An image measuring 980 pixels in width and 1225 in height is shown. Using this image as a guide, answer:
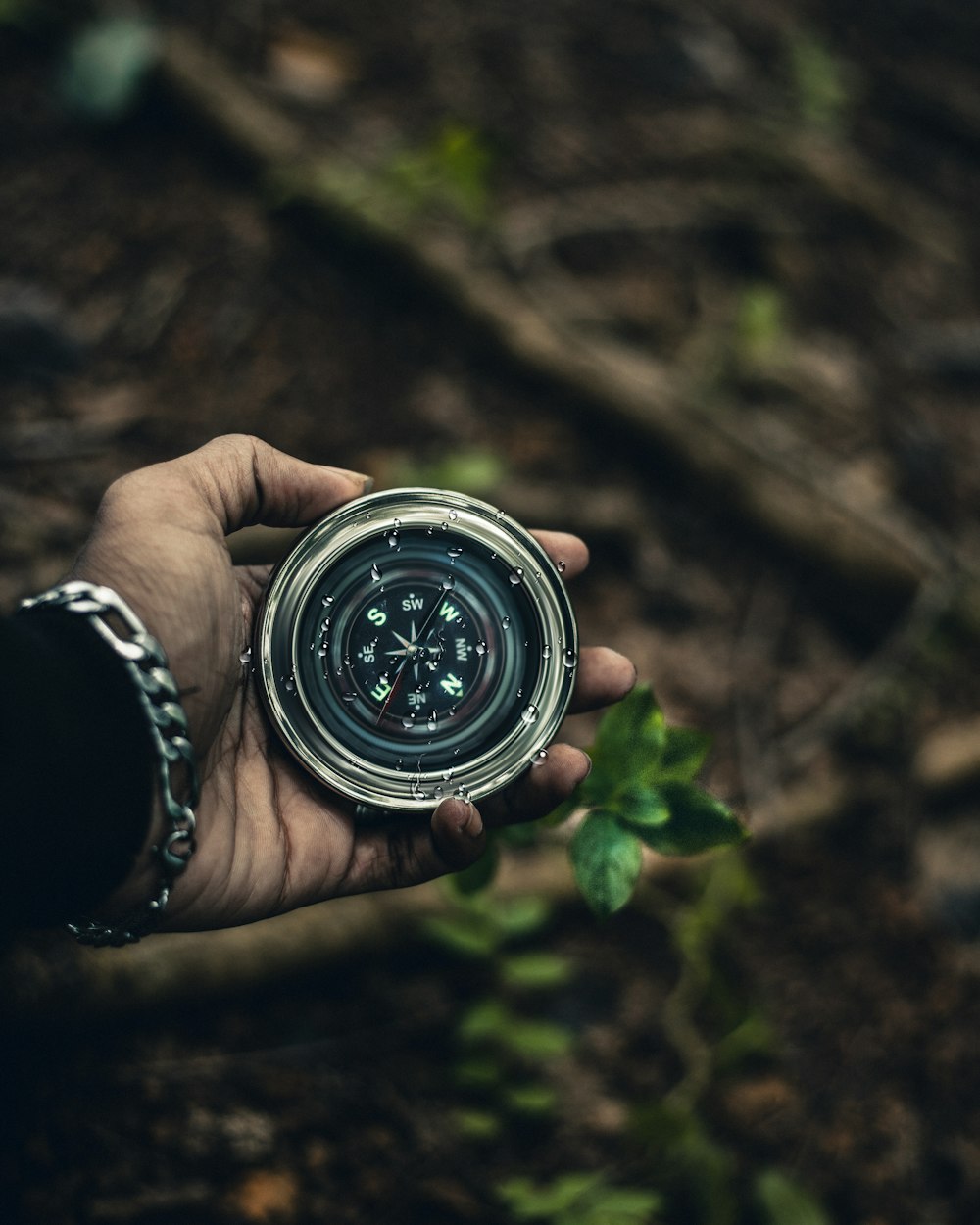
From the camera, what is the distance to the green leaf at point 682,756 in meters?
1.87

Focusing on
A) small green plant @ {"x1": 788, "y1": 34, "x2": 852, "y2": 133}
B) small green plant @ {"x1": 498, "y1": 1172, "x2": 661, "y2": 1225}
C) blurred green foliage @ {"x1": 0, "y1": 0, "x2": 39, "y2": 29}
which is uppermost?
small green plant @ {"x1": 788, "y1": 34, "x2": 852, "y2": 133}

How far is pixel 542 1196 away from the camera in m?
2.28

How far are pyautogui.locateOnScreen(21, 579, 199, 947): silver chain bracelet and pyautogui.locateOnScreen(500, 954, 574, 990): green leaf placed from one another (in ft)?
3.76

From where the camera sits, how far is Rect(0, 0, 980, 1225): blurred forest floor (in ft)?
8.30

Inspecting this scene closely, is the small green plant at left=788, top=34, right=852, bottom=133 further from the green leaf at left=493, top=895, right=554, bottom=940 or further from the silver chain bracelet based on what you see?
the silver chain bracelet

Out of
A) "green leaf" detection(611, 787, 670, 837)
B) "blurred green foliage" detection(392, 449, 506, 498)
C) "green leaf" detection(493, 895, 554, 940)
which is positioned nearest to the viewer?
"green leaf" detection(611, 787, 670, 837)

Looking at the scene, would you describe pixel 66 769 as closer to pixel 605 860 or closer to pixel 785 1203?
pixel 605 860

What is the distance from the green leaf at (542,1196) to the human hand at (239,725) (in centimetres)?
88

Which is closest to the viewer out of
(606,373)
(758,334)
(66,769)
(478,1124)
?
(66,769)

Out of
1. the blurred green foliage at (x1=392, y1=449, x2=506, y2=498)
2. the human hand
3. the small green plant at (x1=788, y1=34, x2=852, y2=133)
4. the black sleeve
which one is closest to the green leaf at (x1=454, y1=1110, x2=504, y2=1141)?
the human hand

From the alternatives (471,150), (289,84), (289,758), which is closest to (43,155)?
(289,84)

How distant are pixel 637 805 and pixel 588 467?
2209 millimetres

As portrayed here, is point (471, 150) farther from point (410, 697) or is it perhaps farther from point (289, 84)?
point (410, 697)

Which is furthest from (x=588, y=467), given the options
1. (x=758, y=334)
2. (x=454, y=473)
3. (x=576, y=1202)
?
(x=576, y=1202)
